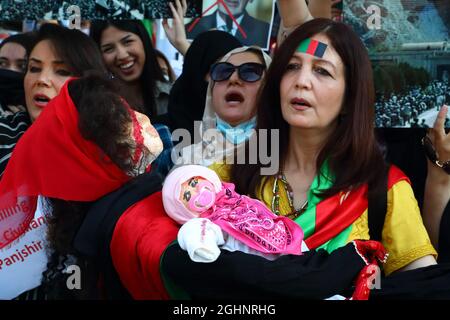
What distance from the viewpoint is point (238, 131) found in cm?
279

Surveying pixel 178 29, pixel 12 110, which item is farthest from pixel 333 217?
pixel 12 110

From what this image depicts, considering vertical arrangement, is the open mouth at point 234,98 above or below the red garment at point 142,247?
above

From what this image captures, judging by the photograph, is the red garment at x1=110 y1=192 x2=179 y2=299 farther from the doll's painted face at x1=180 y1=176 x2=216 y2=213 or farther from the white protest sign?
the white protest sign

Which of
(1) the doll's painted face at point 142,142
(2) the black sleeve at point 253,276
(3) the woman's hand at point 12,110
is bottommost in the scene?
(2) the black sleeve at point 253,276

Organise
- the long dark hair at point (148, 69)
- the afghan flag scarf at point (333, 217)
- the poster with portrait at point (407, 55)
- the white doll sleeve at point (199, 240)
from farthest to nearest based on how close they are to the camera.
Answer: the long dark hair at point (148, 69), the poster with portrait at point (407, 55), the afghan flag scarf at point (333, 217), the white doll sleeve at point (199, 240)

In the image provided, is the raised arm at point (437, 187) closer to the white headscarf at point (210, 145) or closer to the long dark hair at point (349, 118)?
the long dark hair at point (349, 118)

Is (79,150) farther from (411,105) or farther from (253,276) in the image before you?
(411,105)

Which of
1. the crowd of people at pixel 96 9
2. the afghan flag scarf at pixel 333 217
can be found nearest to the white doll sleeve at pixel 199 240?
the afghan flag scarf at pixel 333 217

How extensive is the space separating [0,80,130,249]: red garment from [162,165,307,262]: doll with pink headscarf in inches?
7.6

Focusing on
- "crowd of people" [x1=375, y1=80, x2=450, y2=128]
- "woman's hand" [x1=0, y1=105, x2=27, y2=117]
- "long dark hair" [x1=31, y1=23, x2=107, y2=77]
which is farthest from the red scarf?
"woman's hand" [x1=0, y1=105, x2=27, y2=117]

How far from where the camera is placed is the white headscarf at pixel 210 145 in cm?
276

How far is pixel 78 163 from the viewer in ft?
6.72

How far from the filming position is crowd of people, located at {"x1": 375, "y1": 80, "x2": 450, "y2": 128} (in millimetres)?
2621

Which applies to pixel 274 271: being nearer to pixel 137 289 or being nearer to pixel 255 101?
pixel 137 289
